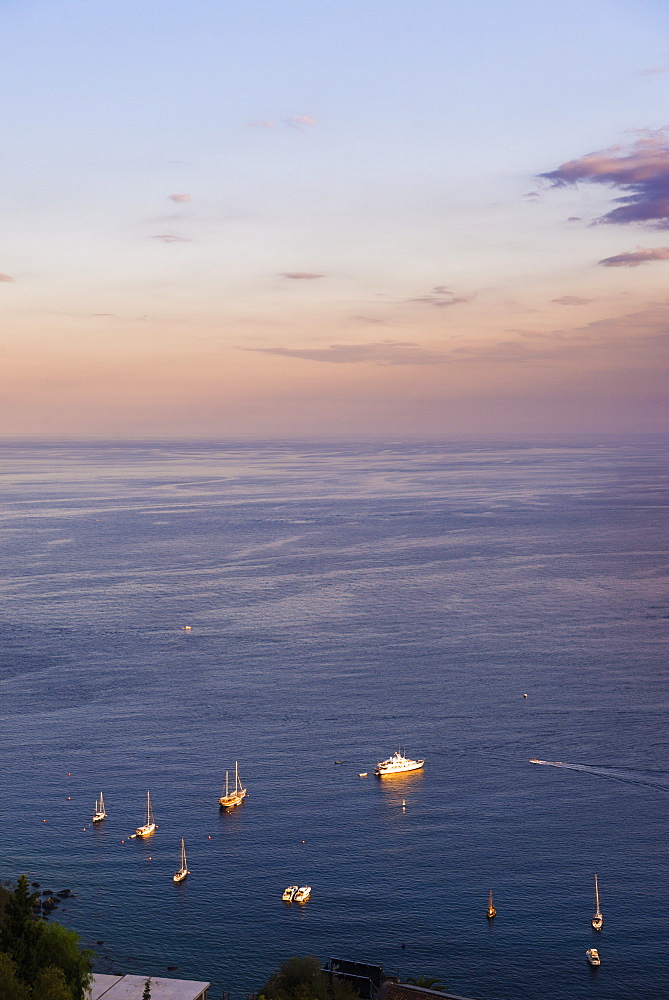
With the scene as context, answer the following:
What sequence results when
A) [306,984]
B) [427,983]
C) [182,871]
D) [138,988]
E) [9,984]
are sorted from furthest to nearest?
[182,871] < [427,983] < [138,988] < [306,984] < [9,984]

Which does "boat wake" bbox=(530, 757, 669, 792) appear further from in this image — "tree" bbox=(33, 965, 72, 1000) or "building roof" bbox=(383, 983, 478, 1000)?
"tree" bbox=(33, 965, 72, 1000)

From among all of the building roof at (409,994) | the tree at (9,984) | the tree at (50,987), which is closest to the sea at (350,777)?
the building roof at (409,994)

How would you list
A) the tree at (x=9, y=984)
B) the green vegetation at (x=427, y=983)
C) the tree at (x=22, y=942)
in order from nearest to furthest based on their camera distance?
the tree at (x=9, y=984) → the tree at (x=22, y=942) → the green vegetation at (x=427, y=983)

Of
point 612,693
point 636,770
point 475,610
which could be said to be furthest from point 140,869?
point 475,610

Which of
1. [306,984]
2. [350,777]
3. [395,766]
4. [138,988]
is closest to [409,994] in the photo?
[306,984]

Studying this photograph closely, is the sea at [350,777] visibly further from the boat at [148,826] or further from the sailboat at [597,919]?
the boat at [148,826]

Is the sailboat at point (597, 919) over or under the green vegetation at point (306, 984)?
over

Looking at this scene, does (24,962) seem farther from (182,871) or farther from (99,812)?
(99,812)

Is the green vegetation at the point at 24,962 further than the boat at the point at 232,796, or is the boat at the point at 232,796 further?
the boat at the point at 232,796
